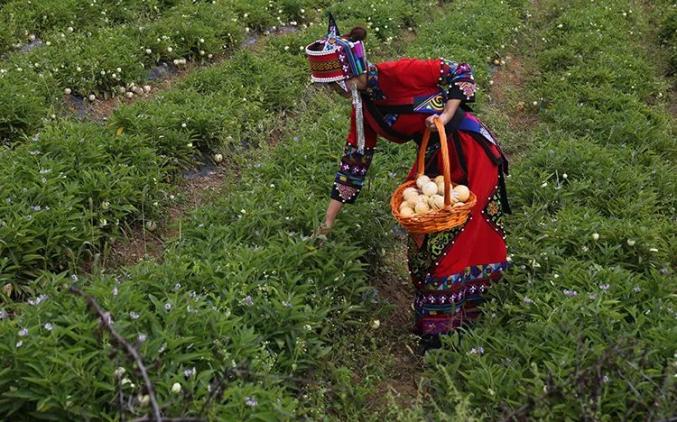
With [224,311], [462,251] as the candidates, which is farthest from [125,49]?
[462,251]

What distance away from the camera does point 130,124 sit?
5801mm

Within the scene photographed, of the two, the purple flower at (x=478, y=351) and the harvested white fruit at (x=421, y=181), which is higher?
the harvested white fruit at (x=421, y=181)

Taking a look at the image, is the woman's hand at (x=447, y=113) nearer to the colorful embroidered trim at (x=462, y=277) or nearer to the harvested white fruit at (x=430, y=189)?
the harvested white fruit at (x=430, y=189)

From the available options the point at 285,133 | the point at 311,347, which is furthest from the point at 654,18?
the point at 311,347

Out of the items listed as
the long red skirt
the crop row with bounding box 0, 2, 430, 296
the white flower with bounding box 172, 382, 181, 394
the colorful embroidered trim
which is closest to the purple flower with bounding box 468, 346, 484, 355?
the long red skirt

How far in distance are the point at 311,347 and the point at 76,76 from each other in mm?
4449

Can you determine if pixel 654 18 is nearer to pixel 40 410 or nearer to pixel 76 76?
pixel 76 76

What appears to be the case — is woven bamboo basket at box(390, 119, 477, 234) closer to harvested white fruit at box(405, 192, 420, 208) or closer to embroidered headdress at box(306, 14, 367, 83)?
harvested white fruit at box(405, 192, 420, 208)

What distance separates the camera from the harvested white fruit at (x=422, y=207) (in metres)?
3.63

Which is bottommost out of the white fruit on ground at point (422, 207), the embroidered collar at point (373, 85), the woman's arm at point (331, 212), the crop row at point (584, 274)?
the crop row at point (584, 274)

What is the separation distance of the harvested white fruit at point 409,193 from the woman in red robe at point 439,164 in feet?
0.86

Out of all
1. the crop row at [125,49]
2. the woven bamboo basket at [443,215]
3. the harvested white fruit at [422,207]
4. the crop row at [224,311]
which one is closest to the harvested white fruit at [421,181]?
the harvested white fruit at [422,207]

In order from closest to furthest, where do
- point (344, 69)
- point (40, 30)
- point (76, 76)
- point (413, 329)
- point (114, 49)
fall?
point (344, 69) → point (413, 329) → point (76, 76) → point (114, 49) → point (40, 30)

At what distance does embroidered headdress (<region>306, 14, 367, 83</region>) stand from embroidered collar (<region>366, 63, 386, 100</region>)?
10cm
